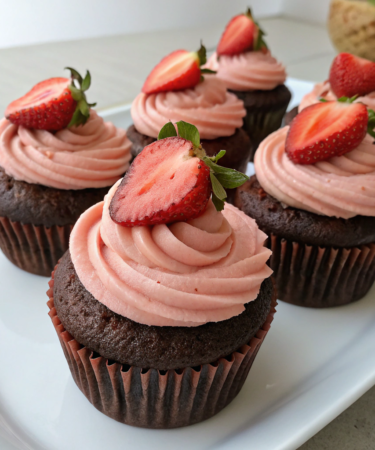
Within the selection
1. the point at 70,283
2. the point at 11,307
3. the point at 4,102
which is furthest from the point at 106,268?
the point at 4,102

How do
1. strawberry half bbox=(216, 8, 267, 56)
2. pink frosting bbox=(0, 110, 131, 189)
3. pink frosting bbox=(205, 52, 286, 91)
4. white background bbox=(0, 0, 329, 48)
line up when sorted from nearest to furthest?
1. pink frosting bbox=(0, 110, 131, 189)
2. pink frosting bbox=(205, 52, 286, 91)
3. strawberry half bbox=(216, 8, 267, 56)
4. white background bbox=(0, 0, 329, 48)

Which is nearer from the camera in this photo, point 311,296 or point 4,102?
point 311,296

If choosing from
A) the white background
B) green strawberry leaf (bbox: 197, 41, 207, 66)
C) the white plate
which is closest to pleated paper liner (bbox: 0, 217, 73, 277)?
the white plate

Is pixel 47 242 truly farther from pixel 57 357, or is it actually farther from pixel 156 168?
pixel 156 168

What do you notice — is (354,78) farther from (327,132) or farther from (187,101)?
(187,101)

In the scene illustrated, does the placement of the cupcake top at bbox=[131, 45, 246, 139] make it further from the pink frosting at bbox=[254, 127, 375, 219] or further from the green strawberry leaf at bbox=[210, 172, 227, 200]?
the green strawberry leaf at bbox=[210, 172, 227, 200]
